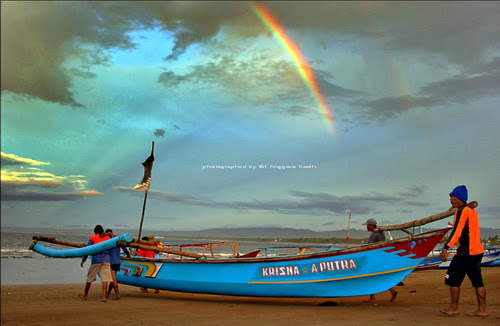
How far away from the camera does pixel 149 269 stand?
12.1 m

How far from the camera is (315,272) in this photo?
9648 mm

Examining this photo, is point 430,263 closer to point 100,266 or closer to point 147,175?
point 147,175

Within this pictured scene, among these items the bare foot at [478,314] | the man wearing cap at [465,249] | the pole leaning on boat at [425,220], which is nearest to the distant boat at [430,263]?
the pole leaning on boat at [425,220]

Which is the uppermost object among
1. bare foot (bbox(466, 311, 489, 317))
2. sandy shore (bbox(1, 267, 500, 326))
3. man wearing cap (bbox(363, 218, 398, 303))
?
man wearing cap (bbox(363, 218, 398, 303))

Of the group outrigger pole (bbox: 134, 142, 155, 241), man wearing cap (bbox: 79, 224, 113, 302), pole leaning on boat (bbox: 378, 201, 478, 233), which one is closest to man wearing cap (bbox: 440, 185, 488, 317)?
pole leaning on boat (bbox: 378, 201, 478, 233)

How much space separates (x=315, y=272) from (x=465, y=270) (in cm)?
276

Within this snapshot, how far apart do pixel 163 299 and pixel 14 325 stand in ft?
14.5

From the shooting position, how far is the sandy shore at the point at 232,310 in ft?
25.8

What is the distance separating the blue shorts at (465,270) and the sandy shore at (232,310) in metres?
0.56

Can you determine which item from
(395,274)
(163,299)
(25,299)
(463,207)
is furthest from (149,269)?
(463,207)

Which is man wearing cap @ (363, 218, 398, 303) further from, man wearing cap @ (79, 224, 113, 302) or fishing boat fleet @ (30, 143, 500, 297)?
man wearing cap @ (79, 224, 113, 302)

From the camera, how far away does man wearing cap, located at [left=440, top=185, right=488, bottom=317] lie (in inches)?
310

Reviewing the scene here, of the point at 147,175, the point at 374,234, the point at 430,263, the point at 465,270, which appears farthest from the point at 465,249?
the point at 430,263

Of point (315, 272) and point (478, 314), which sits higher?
point (315, 272)
